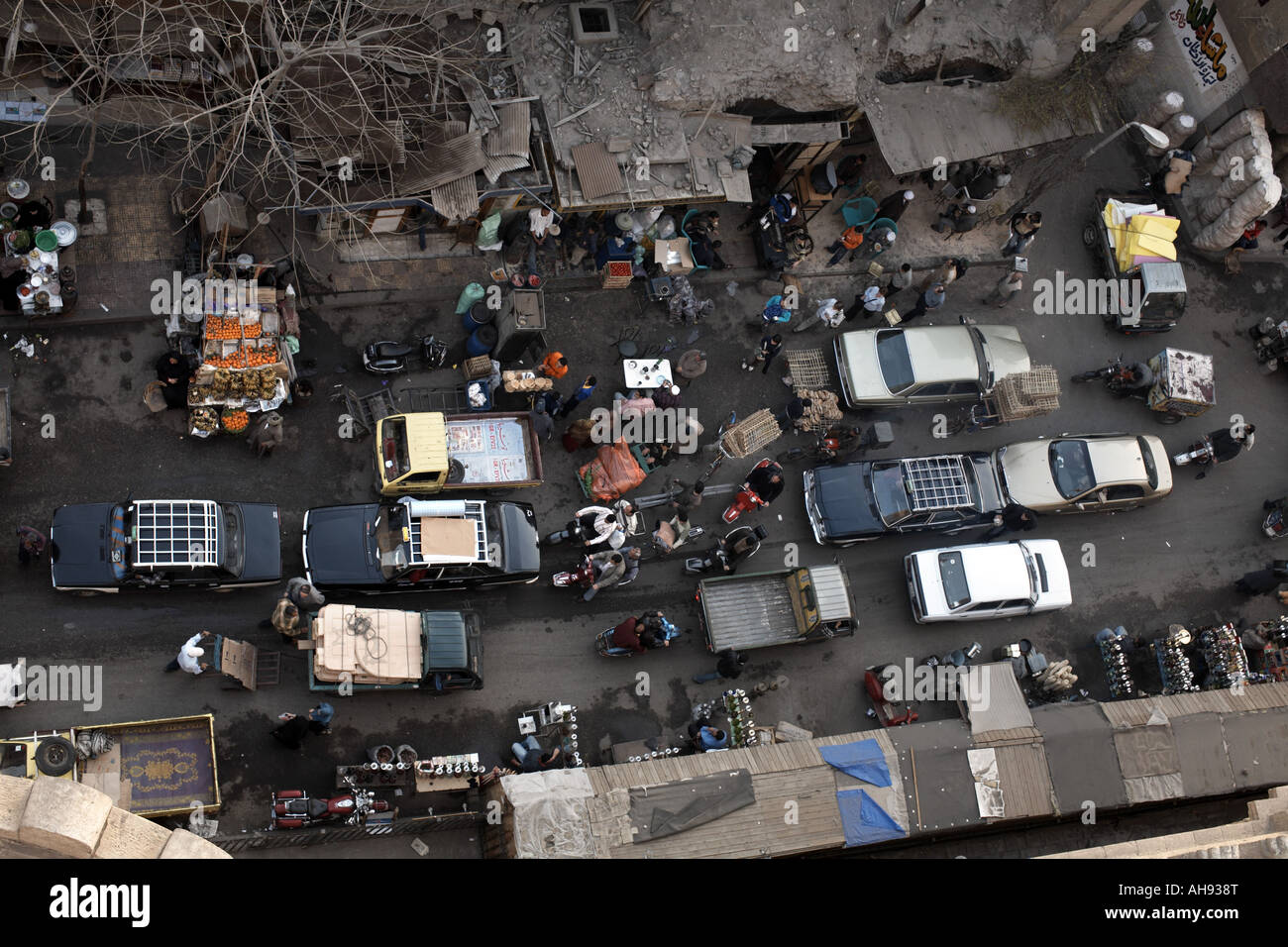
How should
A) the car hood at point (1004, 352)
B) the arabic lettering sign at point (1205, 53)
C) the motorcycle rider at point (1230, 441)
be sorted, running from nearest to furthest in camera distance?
the car hood at point (1004, 352), the motorcycle rider at point (1230, 441), the arabic lettering sign at point (1205, 53)

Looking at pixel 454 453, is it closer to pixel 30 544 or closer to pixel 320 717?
pixel 320 717

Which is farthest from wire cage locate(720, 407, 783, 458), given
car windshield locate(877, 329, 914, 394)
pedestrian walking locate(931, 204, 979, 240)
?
pedestrian walking locate(931, 204, 979, 240)

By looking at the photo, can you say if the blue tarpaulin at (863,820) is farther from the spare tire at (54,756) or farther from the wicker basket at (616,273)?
the spare tire at (54,756)

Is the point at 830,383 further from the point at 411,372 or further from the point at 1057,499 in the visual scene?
the point at 411,372

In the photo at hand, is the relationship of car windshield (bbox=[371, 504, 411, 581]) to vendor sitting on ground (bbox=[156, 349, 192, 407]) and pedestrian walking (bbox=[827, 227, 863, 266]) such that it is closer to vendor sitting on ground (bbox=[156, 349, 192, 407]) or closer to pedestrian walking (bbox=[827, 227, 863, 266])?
vendor sitting on ground (bbox=[156, 349, 192, 407])

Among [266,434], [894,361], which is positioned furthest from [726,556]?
[266,434]

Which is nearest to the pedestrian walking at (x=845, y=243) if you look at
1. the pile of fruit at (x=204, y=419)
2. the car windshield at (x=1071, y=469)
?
the car windshield at (x=1071, y=469)
